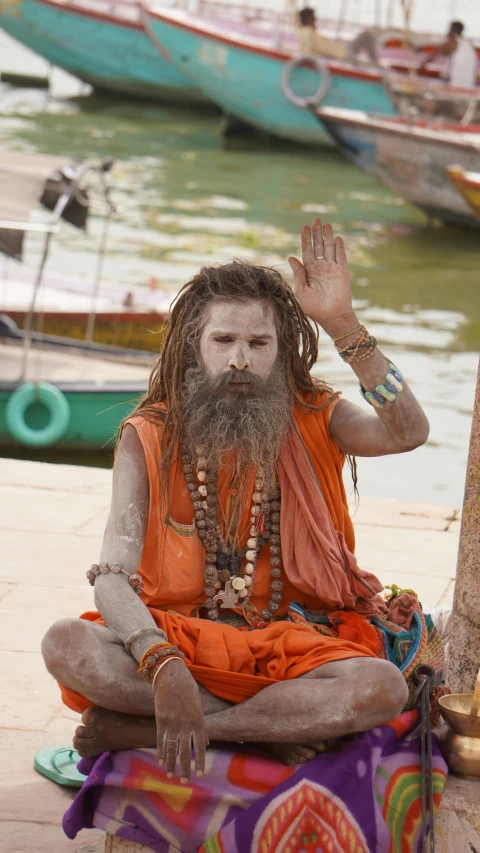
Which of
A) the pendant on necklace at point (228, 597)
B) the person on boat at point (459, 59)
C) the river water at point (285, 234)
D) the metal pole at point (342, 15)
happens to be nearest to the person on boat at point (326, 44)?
the metal pole at point (342, 15)

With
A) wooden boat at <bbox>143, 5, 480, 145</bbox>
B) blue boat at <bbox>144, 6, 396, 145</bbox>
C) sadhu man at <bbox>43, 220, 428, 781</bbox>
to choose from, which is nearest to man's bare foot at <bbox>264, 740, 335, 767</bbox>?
sadhu man at <bbox>43, 220, 428, 781</bbox>

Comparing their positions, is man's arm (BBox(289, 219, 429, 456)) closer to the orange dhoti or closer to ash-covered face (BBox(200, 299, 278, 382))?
ash-covered face (BBox(200, 299, 278, 382))

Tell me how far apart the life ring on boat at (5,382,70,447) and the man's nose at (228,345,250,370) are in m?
5.41

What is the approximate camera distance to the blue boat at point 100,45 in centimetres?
2698

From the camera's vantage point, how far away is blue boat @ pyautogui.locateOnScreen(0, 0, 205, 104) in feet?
88.5

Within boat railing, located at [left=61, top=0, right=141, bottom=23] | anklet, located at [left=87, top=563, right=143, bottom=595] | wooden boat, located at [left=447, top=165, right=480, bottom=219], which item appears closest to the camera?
anklet, located at [left=87, top=563, right=143, bottom=595]

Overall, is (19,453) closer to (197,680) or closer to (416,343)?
(416,343)

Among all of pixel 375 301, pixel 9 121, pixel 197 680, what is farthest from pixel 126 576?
pixel 9 121

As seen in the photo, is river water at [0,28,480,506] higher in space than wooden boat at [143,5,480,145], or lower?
lower

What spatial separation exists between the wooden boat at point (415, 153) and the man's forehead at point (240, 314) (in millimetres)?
13435

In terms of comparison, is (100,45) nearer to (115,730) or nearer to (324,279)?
(324,279)

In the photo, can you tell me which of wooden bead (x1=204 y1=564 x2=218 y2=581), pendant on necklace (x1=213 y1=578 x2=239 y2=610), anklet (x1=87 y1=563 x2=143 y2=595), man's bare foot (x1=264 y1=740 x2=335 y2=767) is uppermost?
anklet (x1=87 y1=563 x2=143 y2=595)

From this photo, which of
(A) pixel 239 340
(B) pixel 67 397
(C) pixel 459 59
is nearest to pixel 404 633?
(A) pixel 239 340

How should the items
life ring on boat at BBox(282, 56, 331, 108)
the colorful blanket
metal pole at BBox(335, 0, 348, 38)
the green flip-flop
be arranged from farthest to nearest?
metal pole at BBox(335, 0, 348, 38) → life ring on boat at BBox(282, 56, 331, 108) → the green flip-flop → the colorful blanket
